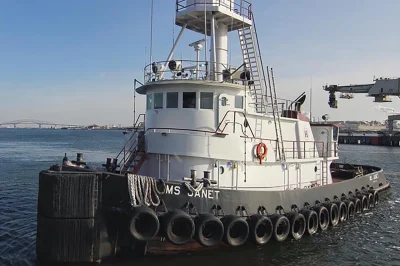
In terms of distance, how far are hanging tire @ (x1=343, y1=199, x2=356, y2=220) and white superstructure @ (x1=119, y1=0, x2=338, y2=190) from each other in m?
3.21

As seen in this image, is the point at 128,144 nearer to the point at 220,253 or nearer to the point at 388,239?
the point at 220,253

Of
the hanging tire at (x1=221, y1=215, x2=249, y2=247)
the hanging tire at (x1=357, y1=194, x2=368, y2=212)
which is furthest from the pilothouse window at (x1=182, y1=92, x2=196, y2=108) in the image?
the hanging tire at (x1=357, y1=194, x2=368, y2=212)

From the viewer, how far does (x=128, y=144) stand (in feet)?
41.2

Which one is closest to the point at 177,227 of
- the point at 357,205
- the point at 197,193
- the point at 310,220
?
the point at 197,193

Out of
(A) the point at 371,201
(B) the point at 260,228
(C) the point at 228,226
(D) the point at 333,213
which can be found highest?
(C) the point at 228,226

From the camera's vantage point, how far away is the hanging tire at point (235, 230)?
952cm

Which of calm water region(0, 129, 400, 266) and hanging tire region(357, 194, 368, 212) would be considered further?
hanging tire region(357, 194, 368, 212)

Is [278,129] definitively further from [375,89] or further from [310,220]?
[375,89]

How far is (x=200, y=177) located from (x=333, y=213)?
232 inches

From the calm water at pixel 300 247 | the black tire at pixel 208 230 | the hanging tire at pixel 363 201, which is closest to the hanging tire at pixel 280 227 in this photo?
the calm water at pixel 300 247

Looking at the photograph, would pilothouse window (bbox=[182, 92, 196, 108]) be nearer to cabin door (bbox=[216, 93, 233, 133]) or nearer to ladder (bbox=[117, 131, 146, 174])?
cabin door (bbox=[216, 93, 233, 133])

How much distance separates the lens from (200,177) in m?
10.4

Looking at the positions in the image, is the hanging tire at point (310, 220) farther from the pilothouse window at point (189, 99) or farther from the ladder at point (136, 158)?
the ladder at point (136, 158)

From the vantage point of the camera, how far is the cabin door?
10703mm
